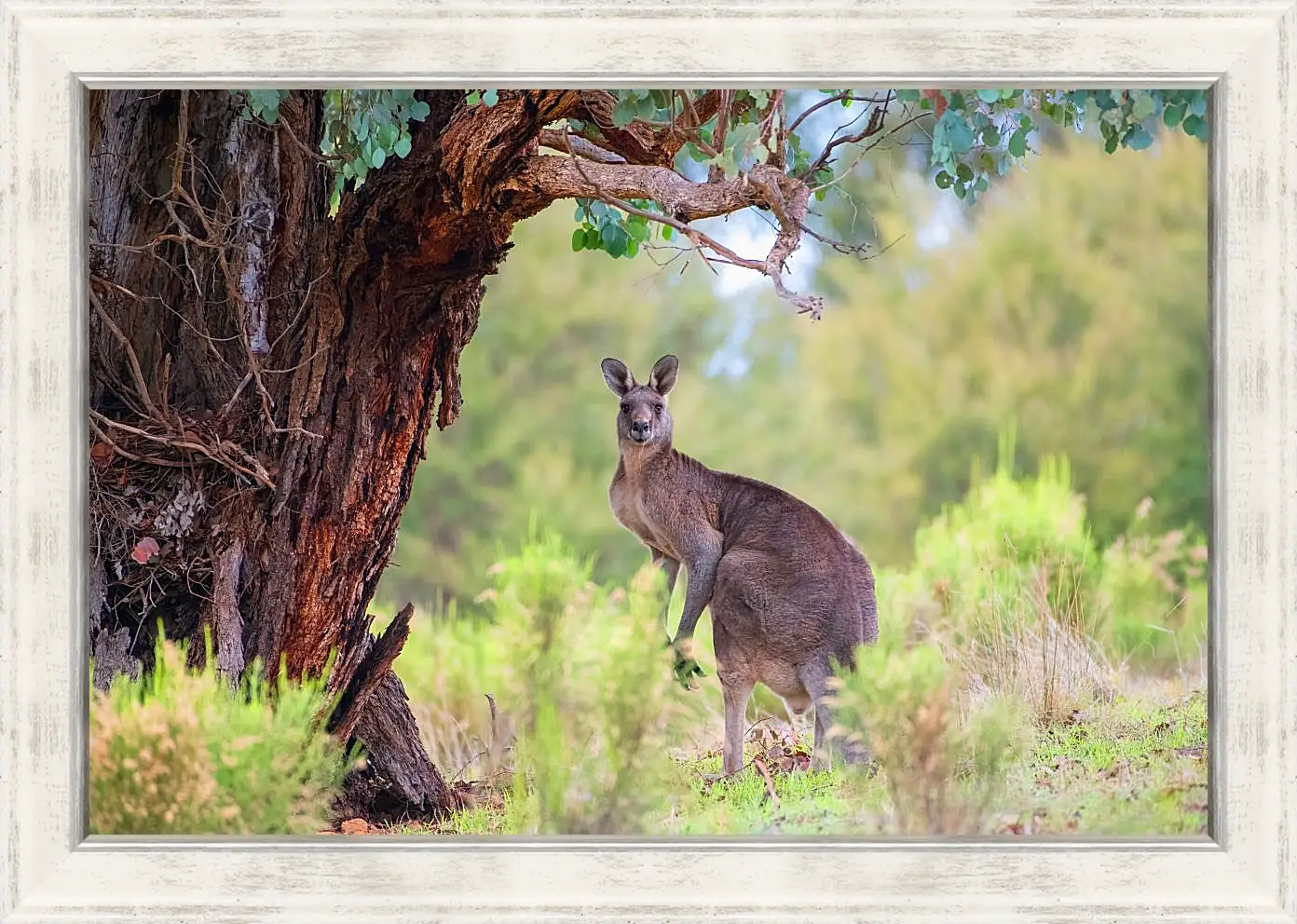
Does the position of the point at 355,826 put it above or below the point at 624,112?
below

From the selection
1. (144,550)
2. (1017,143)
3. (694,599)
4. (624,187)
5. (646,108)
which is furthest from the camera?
(694,599)

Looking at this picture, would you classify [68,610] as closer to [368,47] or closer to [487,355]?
[368,47]

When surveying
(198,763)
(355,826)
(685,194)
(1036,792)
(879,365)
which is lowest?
(355,826)

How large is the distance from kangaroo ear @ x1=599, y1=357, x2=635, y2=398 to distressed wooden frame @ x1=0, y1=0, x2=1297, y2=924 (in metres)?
2.29

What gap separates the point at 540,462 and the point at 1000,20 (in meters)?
13.9

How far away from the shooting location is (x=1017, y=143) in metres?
4.44

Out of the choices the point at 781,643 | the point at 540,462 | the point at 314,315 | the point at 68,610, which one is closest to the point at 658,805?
the point at 781,643

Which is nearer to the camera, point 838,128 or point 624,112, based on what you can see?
point 624,112

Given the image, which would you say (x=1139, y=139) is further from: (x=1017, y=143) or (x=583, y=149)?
(x=583, y=149)

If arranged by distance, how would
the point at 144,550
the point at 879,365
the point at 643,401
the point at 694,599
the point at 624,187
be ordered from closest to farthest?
the point at 624,187 → the point at 144,550 → the point at 694,599 → the point at 643,401 → the point at 879,365

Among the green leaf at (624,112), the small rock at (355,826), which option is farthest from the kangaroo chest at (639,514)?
the green leaf at (624,112)

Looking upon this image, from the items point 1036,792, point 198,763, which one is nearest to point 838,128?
point 1036,792

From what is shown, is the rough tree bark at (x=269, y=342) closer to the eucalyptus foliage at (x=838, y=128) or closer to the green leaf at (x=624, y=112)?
the eucalyptus foliage at (x=838, y=128)

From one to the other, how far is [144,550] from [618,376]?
2.19 m
